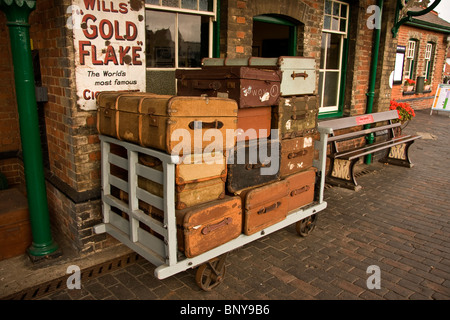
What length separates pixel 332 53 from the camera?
24.6 ft

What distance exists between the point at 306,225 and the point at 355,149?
9.97 ft

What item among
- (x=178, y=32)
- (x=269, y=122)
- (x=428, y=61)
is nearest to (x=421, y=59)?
(x=428, y=61)

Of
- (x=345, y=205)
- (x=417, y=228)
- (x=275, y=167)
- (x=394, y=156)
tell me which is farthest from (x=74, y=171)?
(x=394, y=156)

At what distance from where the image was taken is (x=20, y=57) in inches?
133

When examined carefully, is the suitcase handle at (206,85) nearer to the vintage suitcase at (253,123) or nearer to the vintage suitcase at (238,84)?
the vintage suitcase at (238,84)

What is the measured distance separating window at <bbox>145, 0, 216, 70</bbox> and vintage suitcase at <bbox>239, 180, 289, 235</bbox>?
207cm

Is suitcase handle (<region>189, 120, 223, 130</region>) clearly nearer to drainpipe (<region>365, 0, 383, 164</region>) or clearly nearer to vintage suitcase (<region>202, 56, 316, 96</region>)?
vintage suitcase (<region>202, 56, 316, 96</region>)

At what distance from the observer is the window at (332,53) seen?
7.09 metres

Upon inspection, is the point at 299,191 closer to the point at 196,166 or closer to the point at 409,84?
the point at 196,166

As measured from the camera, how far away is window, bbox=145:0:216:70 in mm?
4395

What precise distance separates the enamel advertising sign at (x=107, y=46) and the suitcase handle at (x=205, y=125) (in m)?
1.42

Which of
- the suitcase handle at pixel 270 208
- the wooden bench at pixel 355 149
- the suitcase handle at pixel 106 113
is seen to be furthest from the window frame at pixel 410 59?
the suitcase handle at pixel 106 113

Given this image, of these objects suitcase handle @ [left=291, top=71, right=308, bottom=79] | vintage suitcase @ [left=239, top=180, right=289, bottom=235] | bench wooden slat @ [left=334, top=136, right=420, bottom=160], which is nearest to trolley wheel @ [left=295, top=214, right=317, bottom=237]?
vintage suitcase @ [left=239, top=180, right=289, bottom=235]
